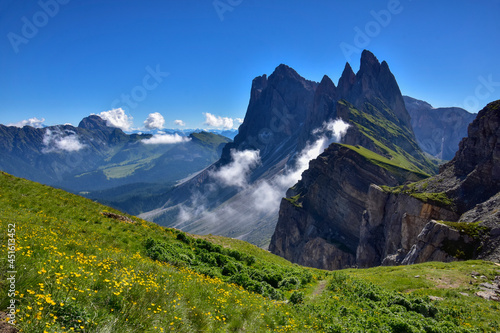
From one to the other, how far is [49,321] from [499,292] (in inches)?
1222

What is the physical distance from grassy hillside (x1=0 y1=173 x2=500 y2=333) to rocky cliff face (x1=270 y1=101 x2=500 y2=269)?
2861cm

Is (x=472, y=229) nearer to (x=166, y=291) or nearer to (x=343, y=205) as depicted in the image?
(x=166, y=291)

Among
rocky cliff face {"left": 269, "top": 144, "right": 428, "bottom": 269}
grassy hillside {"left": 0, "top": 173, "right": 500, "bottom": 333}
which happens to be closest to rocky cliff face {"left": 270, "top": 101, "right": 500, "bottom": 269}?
rocky cliff face {"left": 269, "top": 144, "right": 428, "bottom": 269}

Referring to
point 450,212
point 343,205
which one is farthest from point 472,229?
point 343,205

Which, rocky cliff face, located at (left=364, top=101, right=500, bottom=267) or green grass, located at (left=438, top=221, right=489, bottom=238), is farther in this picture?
rocky cliff face, located at (left=364, top=101, right=500, bottom=267)

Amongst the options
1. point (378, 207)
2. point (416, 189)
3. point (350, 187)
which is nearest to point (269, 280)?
point (416, 189)

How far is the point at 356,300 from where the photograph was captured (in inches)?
719

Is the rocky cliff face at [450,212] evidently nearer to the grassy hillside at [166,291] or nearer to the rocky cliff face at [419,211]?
the rocky cliff face at [419,211]

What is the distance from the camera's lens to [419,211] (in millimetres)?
86375

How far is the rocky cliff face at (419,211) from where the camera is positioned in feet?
174

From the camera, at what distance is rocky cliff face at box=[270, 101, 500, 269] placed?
53.1 metres

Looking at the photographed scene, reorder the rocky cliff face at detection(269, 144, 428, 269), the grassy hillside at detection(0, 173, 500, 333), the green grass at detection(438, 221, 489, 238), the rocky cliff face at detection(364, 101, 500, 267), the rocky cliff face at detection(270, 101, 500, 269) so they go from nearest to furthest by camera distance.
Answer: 1. the grassy hillside at detection(0, 173, 500, 333)
2. the green grass at detection(438, 221, 489, 238)
3. the rocky cliff face at detection(364, 101, 500, 267)
4. the rocky cliff face at detection(270, 101, 500, 269)
5. the rocky cliff face at detection(269, 144, 428, 269)

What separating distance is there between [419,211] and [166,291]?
96170 millimetres

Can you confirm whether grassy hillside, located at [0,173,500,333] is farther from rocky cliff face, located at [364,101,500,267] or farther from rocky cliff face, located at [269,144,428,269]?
rocky cliff face, located at [269,144,428,269]
